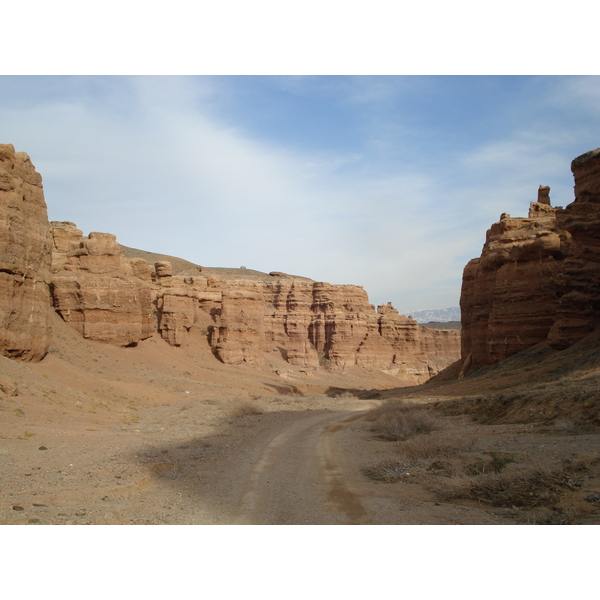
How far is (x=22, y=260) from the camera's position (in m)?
20.1

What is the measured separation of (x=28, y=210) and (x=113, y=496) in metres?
16.6

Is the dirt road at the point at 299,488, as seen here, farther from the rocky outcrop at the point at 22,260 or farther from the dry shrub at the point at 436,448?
the rocky outcrop at the point at 22,260

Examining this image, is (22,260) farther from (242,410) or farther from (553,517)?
(553,517)

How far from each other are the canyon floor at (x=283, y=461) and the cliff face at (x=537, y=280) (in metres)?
4.23

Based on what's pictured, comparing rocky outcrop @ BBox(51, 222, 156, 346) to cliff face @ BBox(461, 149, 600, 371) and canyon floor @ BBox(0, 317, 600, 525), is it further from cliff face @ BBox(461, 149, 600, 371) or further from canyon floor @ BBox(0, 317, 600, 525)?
cliff face @ BBox(461, 149, 600, 371)

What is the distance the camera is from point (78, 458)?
10.6 meters

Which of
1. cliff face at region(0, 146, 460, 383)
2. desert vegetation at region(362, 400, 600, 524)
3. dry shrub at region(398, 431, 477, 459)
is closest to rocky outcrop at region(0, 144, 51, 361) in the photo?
cliff face at region(0, 146, 460, 383)

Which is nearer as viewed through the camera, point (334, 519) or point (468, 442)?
point (334, 519)

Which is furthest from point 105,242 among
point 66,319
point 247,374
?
point 247,374

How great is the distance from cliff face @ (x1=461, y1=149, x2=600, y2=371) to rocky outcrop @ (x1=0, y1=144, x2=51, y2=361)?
80.7 ft

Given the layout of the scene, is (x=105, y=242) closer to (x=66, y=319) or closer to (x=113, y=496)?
(x=66, y=319)

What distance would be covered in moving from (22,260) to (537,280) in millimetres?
27413

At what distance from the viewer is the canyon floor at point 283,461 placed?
7.35m

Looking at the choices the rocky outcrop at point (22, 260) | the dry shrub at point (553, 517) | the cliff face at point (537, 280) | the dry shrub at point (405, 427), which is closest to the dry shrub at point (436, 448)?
the dry shrub at point (405, 427)
